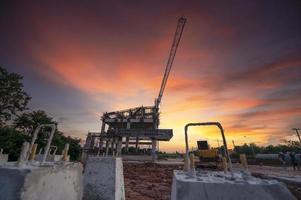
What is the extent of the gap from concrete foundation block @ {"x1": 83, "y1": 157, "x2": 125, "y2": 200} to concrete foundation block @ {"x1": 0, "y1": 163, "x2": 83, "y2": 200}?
6.56ft

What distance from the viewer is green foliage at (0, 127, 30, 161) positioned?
2492cm

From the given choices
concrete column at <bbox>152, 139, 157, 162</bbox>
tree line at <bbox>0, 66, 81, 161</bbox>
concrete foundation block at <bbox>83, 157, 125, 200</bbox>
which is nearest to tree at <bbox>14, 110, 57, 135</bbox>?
tree line at <bbox>0, 66, 81, 161</bbox>

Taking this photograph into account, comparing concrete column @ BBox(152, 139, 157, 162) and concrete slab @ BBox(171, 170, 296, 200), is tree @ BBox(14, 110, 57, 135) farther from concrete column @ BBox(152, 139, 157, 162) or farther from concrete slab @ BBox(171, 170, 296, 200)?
concrete slab @ BBox(171, 170, 296, 200)

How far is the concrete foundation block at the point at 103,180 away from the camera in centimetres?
566

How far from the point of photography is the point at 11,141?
2592 cm

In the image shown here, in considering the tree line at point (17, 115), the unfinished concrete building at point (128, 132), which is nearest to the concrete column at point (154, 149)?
the unfinished concrete building at point (128, 132)

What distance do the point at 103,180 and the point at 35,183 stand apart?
3191 millimetres

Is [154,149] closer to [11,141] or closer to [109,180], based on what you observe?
[11,141]

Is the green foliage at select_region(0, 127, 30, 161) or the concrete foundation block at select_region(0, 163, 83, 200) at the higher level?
the green foliage at select_region(0, 127, 30, 161)

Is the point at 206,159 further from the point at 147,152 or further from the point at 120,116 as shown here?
the point at 120,116

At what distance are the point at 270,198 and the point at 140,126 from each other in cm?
3838

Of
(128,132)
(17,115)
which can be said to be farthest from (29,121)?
(128,132)

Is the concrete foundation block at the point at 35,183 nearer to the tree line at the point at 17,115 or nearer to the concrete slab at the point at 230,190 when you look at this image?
the concrete slab at the point at 230,190

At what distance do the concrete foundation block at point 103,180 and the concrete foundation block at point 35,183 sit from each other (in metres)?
2.00
